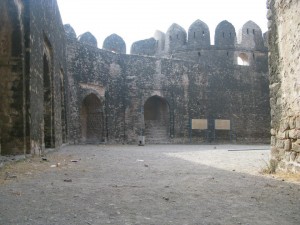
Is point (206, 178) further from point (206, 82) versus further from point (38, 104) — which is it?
point (206, 82)

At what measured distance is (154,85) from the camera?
18.1 metres

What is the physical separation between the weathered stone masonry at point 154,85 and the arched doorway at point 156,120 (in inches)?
2.0

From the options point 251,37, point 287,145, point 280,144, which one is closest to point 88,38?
point 251,37

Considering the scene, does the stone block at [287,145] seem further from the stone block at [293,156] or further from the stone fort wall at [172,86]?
the stone fort wall at [172,86]

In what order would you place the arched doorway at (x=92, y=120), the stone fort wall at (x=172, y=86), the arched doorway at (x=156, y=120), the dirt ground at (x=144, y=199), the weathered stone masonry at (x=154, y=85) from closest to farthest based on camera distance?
the dirt ground at (x=144, y=199) < the weathered stone masonry at (x=154, y=85) < the stone fort wall at (x=172, y=86) < the arched doorway at (x=92, y=120) < the arched doorway at (x=156, y=120)

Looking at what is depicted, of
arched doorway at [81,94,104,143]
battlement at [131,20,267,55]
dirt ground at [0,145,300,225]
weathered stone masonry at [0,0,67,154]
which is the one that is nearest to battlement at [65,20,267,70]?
battlement at [131,20,267,55]

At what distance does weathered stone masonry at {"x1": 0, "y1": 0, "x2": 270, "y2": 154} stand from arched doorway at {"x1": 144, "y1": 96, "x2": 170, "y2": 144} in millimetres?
52

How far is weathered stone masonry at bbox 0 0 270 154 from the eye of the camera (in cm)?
1316

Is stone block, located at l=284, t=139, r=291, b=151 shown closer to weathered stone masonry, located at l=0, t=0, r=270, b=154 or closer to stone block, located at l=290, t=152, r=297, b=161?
stone block, located at l=290, t=152, r=297, b=161

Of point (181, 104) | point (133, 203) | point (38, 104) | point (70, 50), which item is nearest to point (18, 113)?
point (38, 104)

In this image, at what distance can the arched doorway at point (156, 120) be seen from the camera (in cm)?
1820

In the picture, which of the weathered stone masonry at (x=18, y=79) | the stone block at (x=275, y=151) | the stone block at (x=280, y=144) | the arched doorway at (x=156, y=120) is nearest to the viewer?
the stone block at (x=280, y=144)

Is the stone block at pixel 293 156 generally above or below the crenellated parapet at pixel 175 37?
below

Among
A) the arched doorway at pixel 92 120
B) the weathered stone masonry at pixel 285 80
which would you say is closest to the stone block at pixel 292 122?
the weathered stone masonry at pixel 285 80
